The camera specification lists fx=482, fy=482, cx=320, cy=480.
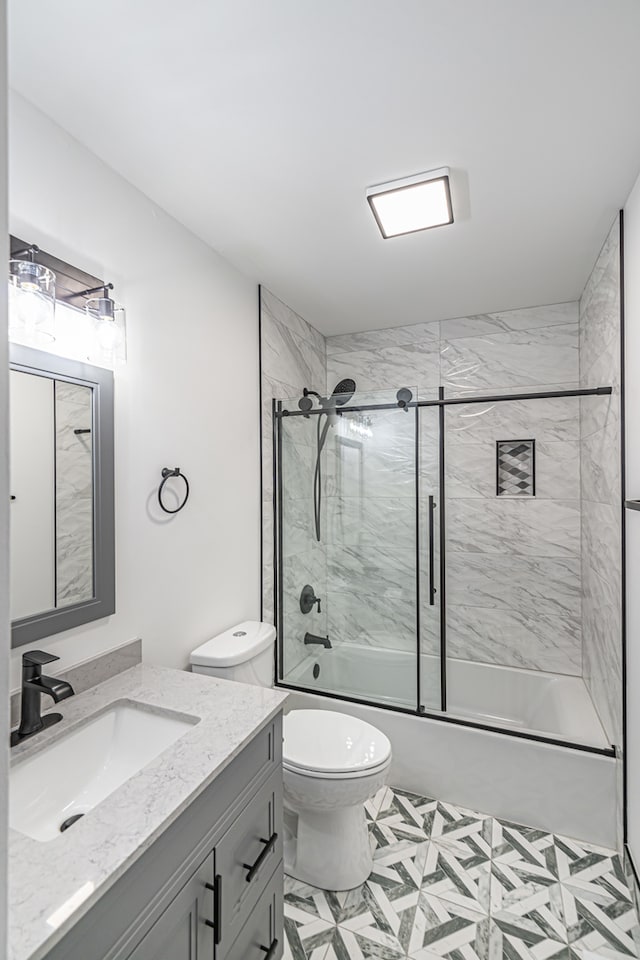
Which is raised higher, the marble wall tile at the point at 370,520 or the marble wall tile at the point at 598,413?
the marble wall tile at the point at 598,413

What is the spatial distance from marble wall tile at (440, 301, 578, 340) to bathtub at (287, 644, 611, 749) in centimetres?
194

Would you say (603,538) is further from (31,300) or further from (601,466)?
(31,300)

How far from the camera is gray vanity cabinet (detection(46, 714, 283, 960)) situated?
32.5 inches

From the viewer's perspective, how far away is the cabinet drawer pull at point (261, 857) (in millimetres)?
1207

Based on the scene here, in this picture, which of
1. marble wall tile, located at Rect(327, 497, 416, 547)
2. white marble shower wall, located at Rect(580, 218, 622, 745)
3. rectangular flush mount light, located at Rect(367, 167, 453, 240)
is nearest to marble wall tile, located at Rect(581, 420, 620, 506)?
white marble shower wall, located at Rect(580, 218, 622, 745)

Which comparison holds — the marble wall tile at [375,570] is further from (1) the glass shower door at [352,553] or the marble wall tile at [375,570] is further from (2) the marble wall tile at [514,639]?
(2) the marble wall tile at [514,639]

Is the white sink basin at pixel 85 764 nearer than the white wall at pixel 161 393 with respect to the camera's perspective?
Yes

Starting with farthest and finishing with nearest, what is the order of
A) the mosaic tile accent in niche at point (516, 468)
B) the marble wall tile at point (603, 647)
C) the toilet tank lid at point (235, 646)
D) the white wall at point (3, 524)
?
the mosaic tile accent in niche at point (516, 468), the marble wall tile at point (603, 647), the toilet tank lid at point (235, 646), the white wall at point (3, 524)

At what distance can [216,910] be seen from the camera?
1075 millimetres

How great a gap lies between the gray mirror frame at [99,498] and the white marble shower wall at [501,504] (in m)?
1.31

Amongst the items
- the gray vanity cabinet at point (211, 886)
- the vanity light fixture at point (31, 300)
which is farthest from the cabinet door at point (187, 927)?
the vanity light fixture at point (31, 300)

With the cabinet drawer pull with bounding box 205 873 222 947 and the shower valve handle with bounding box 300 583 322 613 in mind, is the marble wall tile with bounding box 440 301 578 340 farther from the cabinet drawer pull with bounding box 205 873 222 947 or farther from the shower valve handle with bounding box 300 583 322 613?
the cabinet drawer pull with bounding box 205 873 222 947

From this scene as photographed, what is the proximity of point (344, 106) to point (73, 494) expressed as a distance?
4.33 ft

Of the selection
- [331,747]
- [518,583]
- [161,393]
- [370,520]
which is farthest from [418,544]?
[161,393]
